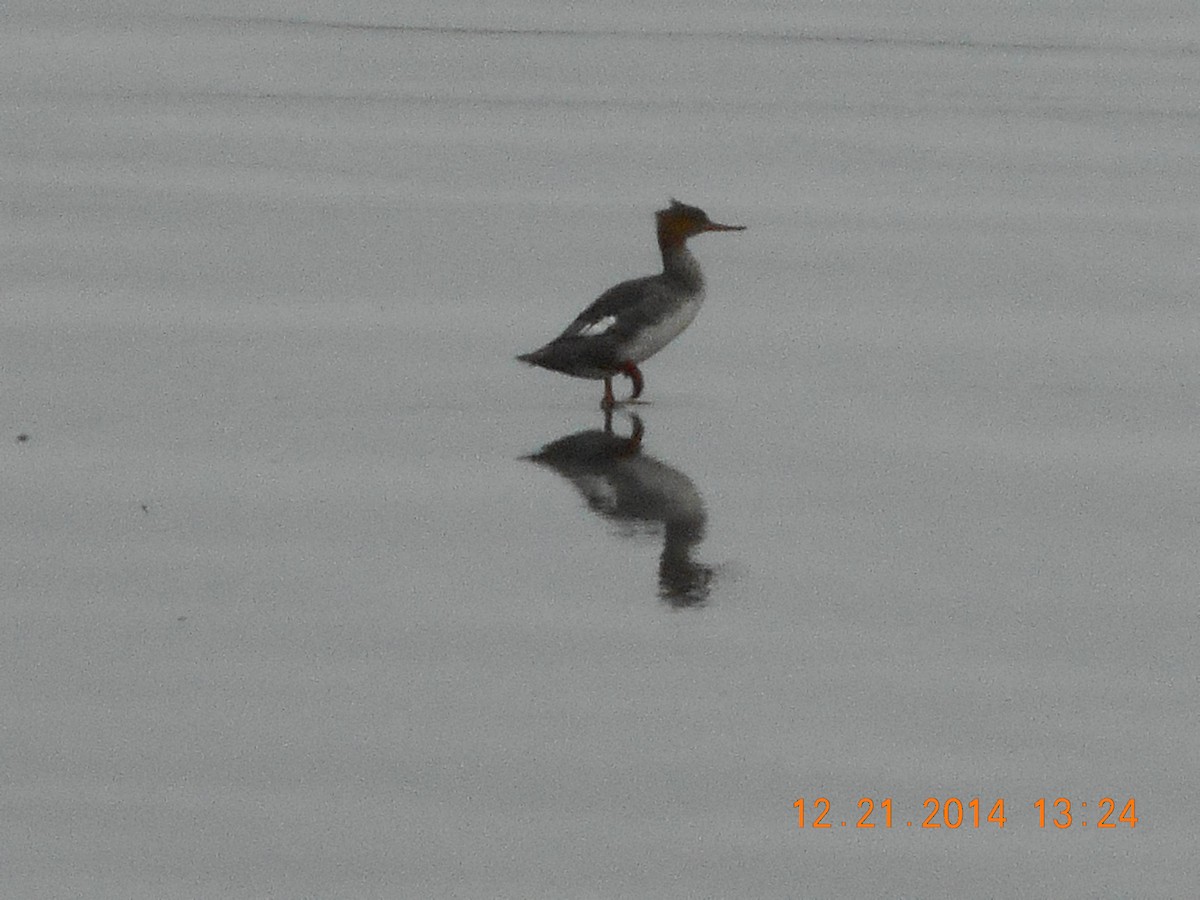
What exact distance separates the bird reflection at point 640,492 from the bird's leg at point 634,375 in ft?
1.12

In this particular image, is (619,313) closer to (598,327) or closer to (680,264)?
(598,327)

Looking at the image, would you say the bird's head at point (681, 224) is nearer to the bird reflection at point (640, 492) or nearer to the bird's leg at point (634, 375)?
the bird's leg at point (634, 375)

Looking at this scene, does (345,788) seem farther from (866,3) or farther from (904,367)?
(866,3)

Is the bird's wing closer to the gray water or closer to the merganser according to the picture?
the merganser

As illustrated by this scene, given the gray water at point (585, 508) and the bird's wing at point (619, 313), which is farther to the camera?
the bird's wing at point (619, 313)

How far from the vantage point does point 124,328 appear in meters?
11.9

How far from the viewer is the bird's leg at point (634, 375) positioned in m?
11.0
